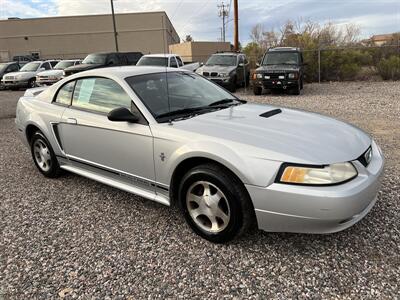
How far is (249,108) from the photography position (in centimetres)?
397

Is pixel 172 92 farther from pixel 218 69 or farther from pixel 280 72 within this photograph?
pixel 218 69

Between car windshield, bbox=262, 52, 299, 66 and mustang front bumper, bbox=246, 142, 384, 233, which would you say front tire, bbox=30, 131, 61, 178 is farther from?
car windshield, bbox=262, 52, 299, 66

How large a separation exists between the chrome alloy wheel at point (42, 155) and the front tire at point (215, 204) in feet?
8.11

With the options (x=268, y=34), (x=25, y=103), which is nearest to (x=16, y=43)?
(x=268, y=34)

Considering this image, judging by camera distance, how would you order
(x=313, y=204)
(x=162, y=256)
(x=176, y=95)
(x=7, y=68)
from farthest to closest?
(x=7, y=68)
(x=176, y=95)
(x=162, y=256)
(x=313, y=204)

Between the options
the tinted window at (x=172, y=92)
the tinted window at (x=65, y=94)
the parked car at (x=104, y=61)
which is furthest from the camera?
the parked car at (x=104, y=61)

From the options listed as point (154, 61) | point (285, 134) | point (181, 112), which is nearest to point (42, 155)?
point (181, 112)

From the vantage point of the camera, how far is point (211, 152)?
2988 mm

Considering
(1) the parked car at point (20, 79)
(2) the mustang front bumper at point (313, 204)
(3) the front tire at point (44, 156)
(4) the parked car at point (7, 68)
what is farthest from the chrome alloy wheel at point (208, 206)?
(4) the parked car at point (7, 68)

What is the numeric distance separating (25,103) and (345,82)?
17.0m

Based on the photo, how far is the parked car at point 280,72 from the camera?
547 inches

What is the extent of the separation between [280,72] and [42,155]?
1076cm

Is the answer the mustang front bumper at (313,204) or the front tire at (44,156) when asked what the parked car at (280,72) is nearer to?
the front tire at (44,156)

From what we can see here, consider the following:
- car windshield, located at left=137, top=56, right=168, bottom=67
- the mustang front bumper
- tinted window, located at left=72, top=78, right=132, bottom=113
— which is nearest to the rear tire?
car windshield, located at left=137, top=56, right=168, bottom=67
